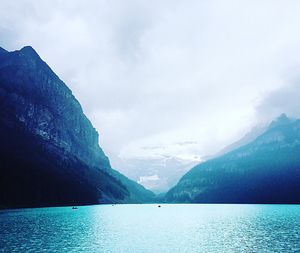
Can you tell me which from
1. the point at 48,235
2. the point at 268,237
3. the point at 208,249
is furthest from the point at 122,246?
the point at 268,237

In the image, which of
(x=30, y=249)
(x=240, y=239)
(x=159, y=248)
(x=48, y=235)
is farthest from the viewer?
(x=48, y=235)

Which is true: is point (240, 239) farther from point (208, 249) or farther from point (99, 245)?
point (99, 245)

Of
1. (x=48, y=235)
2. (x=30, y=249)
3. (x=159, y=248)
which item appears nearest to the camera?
(x=30, y=249)

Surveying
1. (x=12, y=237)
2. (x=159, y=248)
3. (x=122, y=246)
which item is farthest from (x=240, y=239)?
(x=12, y=237)

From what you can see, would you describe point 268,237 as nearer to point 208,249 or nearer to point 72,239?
point 208,249

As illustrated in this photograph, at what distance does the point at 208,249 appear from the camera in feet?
215

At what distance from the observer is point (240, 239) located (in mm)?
76938

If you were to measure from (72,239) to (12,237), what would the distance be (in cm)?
1418

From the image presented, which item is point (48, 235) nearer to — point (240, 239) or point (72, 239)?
point (72, 239)

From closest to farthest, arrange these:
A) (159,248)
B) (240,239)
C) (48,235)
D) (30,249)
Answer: (30,249) → (159,248) → (240,239) → (48,235)

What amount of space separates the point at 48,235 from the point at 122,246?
24307 millimetres

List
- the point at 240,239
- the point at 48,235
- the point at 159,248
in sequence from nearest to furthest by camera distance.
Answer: the point at 159,248 → the point at 240,239 → the point at 48,235

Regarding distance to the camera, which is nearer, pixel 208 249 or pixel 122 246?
pixel 208 249

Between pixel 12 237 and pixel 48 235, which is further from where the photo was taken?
pixel 48 235
